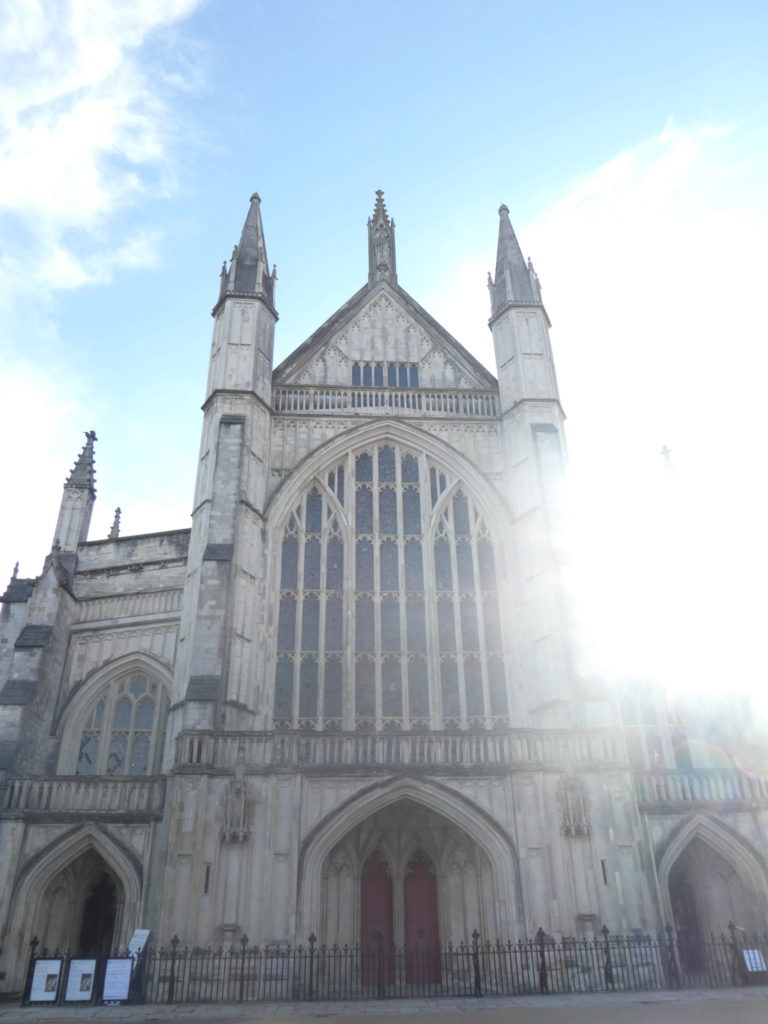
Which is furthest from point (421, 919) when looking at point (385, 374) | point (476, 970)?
point (385, 374)

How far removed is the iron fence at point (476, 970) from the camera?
12836 millimetres

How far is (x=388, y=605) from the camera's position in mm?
19016

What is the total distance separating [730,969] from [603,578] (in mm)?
8993

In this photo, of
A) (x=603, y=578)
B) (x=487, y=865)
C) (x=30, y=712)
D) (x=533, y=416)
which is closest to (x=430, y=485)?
(x=533, y=416)

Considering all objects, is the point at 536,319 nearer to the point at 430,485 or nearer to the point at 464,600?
the point at 430,485

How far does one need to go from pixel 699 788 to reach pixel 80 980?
12.0 meters

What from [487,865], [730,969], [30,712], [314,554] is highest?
[314,554]

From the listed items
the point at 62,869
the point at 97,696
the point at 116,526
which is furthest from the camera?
the point at 116,526

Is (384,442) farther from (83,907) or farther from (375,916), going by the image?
(83,907)

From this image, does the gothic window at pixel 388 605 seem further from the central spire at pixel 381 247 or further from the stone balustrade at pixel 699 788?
the central spire at pixel 381 247

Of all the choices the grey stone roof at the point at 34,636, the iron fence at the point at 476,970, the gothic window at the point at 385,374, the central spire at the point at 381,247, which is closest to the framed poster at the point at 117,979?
the iron fence at the point at 476,970

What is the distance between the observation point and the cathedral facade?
14492 millimetres

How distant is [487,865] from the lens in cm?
1538

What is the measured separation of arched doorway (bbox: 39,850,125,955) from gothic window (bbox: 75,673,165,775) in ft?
8.05
